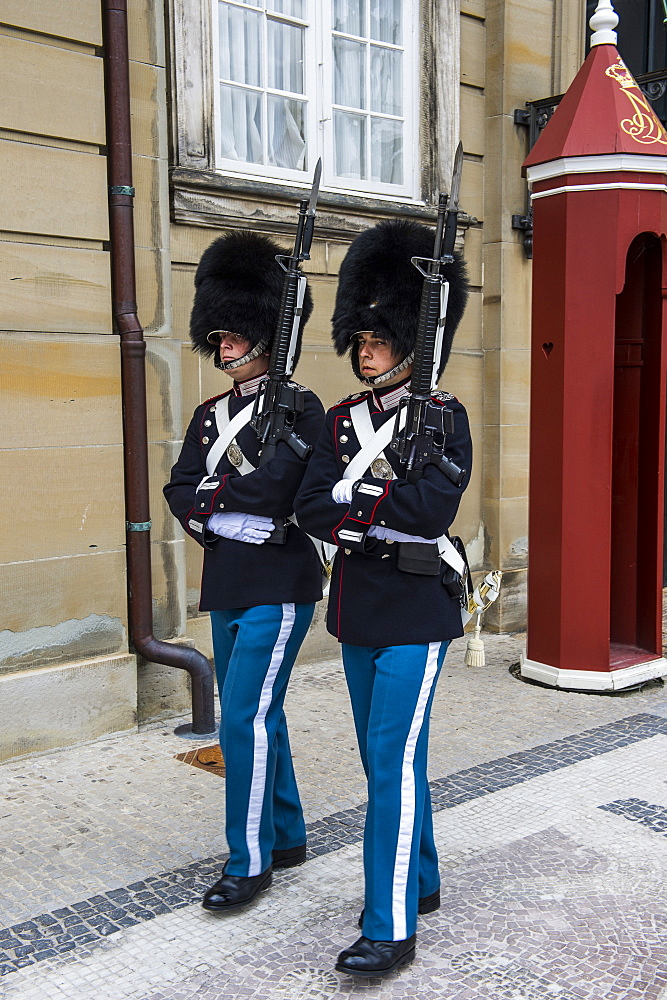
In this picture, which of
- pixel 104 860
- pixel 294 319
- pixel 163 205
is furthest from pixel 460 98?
pixel 104 860

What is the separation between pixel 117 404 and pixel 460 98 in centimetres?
332

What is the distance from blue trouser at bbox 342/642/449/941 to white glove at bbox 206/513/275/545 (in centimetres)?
56

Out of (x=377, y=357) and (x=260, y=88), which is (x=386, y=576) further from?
(x=260, y=88)

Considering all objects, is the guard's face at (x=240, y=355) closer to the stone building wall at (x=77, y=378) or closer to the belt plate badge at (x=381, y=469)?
the belt plate badge at (x=381, y=469)

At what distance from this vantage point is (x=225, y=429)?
3.31m

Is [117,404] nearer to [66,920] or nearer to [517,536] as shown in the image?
[66,920]

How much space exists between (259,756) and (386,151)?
447 cm

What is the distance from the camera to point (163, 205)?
505 centimetres

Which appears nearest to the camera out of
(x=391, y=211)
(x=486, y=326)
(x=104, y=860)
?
(x=104, y=860)

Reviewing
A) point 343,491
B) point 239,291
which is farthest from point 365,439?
point 239,291

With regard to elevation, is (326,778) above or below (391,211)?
below

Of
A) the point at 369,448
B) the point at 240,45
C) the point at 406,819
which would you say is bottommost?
the point at 406,819

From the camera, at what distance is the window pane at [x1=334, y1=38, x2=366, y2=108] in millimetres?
6191

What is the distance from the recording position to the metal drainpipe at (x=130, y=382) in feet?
15.3
